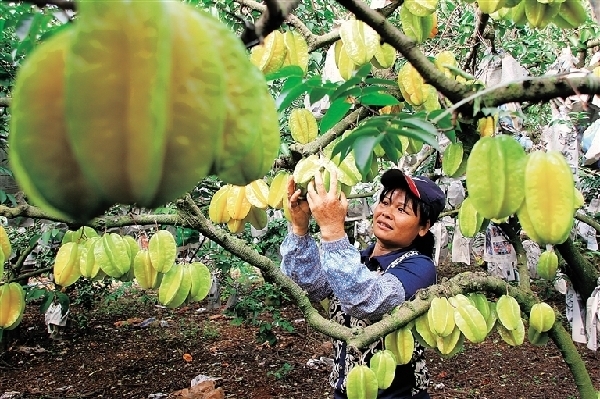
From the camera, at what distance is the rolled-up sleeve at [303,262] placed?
2125 mm

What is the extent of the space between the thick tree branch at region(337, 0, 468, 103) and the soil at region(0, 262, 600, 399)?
385 centimetres

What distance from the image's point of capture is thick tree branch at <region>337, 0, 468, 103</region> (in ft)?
2.74

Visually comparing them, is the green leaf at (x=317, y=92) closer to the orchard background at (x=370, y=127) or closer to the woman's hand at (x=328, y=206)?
the orchard background at (x=370, y=127)

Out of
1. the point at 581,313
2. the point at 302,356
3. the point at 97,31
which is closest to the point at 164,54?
the point at 97,31

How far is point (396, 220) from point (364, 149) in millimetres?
1387

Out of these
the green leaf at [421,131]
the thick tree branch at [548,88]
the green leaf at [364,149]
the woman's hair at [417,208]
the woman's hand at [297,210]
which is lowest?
the green leaf at [364,149]

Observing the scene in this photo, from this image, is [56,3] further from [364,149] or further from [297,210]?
[297,210]

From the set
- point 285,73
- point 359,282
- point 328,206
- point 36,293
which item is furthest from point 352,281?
point 36,293

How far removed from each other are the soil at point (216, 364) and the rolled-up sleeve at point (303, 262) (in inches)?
95.6

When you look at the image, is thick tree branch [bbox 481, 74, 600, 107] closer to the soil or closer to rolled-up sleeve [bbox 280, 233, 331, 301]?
rolled-up sleeve [bbox 280, 233, 331, 301]

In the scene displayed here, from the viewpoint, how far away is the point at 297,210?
195 centimetres

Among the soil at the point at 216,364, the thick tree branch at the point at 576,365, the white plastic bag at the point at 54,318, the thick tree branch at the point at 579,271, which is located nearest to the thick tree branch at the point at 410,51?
the thick tree branch at the point at 576,365

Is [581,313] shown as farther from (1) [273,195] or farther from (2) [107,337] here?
(2) [107,337]

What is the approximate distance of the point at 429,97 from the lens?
69.9 inches
